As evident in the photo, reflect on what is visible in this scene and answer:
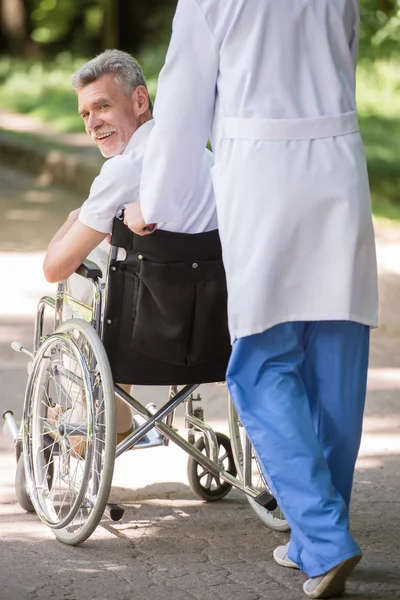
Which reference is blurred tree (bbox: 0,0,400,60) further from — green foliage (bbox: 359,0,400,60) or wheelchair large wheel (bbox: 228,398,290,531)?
wheelchair large wheel (bbox: 228,398,290,531)

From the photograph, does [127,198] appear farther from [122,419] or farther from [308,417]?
[122,419]

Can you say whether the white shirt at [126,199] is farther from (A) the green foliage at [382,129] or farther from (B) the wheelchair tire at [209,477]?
(A) the green foliage at [382,129]

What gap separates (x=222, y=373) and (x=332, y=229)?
0.79m

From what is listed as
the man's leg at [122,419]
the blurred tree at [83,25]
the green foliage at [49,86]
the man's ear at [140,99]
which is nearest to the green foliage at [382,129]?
the green foliage at [49,86]

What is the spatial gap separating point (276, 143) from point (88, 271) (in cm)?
80

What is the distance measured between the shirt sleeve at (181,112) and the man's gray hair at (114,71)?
1.97ft

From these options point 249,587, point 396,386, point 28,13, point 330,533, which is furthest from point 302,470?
point 28,13

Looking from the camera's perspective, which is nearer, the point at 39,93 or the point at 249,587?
the point at 249,587

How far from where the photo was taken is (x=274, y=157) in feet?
10.5

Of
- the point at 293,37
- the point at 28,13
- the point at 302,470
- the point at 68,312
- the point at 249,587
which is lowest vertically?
the point at 249,587

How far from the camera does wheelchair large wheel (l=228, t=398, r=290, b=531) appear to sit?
399 centimetres

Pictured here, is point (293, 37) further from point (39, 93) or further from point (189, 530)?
point (39, 93)

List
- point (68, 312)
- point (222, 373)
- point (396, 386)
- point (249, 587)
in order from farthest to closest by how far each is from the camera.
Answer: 1. point (396, 386)
2. point (68, 312)
3. point (222, 373)
4. point (249, 587)

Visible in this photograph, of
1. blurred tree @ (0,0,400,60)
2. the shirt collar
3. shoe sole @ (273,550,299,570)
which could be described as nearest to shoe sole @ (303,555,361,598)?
shoe sole @ (273,550,299,570)
